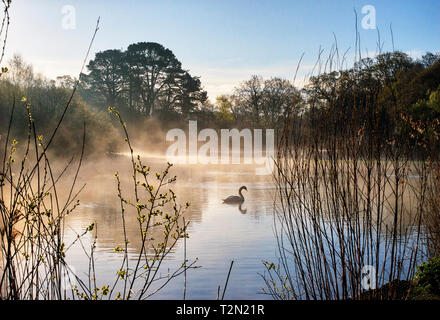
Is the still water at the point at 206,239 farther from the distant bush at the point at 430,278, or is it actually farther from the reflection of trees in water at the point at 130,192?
the distant bush at the point at 430,278

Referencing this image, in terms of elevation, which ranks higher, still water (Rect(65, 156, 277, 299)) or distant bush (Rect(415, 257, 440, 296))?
distant bush (Rect(415, 257, 440, 296))

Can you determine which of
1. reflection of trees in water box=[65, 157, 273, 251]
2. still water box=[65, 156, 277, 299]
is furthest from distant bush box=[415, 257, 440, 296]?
reflection of trees in water box=[65, 157, 273, 251]

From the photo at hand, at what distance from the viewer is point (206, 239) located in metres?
8.39

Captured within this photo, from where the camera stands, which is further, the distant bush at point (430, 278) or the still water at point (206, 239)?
the still water at point (206, 239)

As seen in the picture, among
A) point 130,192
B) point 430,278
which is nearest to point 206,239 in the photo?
point 430,278

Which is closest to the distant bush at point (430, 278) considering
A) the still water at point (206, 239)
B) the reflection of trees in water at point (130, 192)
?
the still water at point (206, 239)

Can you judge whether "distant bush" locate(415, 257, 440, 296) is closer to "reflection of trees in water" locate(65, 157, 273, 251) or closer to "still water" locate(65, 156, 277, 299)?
"still water" locate(65, 156, 277, 299)

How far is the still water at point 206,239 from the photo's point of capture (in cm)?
560

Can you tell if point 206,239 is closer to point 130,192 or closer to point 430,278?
point 430,278

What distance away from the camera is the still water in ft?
18.4

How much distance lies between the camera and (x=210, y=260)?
6.77 metres

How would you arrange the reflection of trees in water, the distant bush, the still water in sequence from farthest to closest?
the reflection of trees in water → the still water → the distant bush
